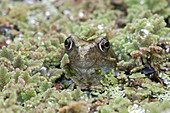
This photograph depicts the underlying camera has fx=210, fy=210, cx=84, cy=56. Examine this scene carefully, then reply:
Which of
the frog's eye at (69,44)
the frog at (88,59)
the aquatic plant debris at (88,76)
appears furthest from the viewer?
the frog's eye at (69,44)

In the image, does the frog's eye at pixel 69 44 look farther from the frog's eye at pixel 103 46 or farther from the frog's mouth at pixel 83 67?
the frog's eye at pixel 103 46

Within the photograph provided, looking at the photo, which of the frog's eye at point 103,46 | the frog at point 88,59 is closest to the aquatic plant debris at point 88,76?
the frog at point 88,59

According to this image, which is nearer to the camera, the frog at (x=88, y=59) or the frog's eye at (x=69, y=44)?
the frog at (x=88, y=59)

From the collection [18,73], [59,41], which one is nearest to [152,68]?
[59,41]

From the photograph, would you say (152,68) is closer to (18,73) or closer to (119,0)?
(18,73)

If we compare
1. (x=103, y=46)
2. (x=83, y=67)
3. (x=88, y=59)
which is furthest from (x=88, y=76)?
(x=103, y=46)

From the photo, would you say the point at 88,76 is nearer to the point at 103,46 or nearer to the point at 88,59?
the point at 88,59

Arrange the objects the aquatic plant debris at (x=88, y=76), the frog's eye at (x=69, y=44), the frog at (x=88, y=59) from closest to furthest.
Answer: the aquatic plant debris at (x=88, y=76), the frog at (x=88, y=59), the frog's eye at (x=69, y=44)
